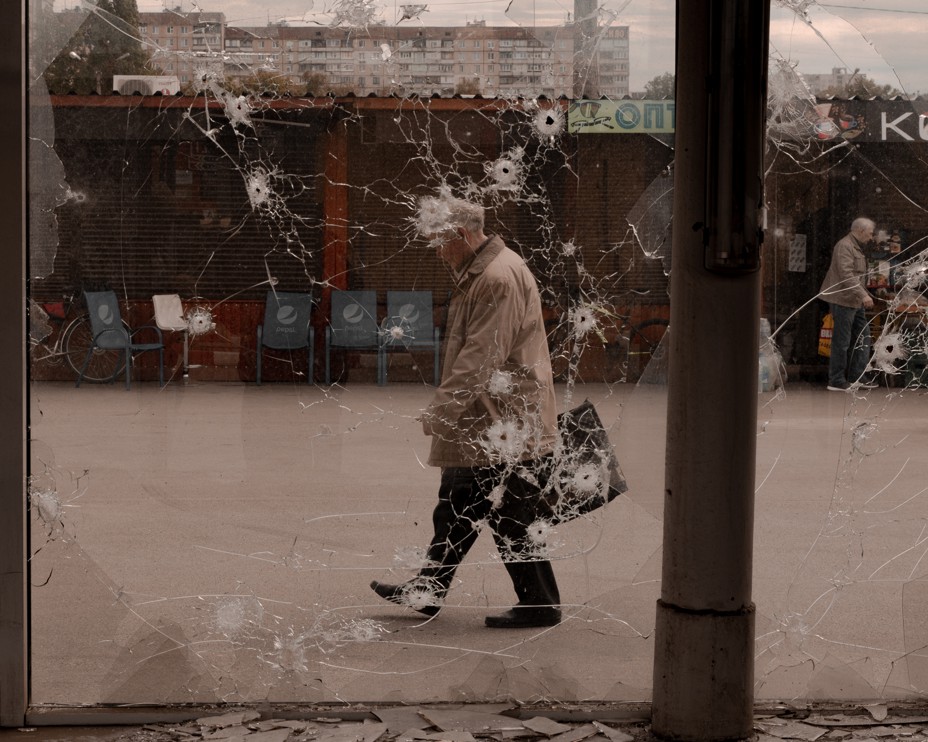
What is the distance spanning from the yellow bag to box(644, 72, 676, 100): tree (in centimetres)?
87

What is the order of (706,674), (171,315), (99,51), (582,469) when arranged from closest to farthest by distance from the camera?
(706,674)
(99,51)
(171,315)
(582,469)

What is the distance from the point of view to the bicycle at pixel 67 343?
11.9ft

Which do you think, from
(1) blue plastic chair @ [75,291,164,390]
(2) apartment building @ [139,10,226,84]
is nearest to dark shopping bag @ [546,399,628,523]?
(1) blue plastic chair @ [75,291,164,390]

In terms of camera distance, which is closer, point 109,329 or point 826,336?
point 109,329

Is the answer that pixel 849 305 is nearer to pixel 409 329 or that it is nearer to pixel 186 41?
pixel 409 329

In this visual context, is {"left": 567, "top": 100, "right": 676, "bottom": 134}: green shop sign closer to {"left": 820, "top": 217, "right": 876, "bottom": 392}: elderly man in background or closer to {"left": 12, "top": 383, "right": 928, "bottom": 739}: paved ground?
{"left": 820, "top": 217, "right": 876, "bottom": 392}: elderly man in background

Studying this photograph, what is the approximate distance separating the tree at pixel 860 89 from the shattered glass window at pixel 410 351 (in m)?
0.01

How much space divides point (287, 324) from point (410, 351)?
393 millimetres

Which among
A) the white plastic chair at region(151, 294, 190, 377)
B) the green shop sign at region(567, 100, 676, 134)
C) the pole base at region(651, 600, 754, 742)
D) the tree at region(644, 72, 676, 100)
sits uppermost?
the tree at region(644, 72, 676, 100)

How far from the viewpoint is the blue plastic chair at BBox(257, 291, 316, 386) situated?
3762mm

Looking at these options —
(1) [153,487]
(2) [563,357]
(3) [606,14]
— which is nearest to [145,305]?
(1) [153,487]

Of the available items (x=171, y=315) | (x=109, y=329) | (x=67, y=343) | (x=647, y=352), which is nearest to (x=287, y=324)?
(x=171, y=315)

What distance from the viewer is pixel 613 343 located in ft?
12.5

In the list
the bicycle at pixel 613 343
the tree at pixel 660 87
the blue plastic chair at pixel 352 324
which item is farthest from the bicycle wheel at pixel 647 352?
the blue plastic chair at pixel 352 324
